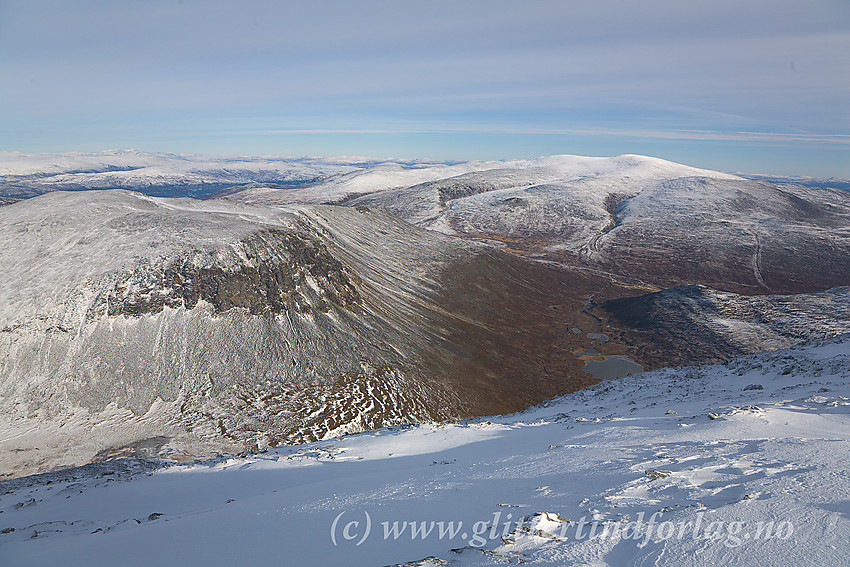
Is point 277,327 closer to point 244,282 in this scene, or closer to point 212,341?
point 212,341

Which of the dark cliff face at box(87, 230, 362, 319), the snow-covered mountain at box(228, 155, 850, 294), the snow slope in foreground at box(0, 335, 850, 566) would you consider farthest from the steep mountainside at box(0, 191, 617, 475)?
the snow-covered mountain at box(228, 155, 850, 294)

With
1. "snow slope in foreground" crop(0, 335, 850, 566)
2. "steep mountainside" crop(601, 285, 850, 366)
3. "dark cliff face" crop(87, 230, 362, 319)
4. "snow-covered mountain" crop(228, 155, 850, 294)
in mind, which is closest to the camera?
"snow slope in foreground" crop(0, 335, 850, 566)

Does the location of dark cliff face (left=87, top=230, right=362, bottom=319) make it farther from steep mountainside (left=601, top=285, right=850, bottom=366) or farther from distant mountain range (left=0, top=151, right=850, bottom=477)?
steep mountainside (left=601, top=285, right=850, bottom=366)

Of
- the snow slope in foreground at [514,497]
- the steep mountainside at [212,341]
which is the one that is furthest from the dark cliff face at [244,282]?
the snow slope in foreground at [514,497]

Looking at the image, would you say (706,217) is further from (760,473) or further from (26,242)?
(26,242)

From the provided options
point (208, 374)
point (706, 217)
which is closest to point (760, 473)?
point (208, 374)

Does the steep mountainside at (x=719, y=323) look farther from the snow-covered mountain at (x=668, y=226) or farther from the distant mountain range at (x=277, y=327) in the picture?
the snow-covered mountain at (x=668, y=226)

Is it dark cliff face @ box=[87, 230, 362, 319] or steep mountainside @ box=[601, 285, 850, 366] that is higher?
dark cliff face @ box=[87, 230, 362, 319]
